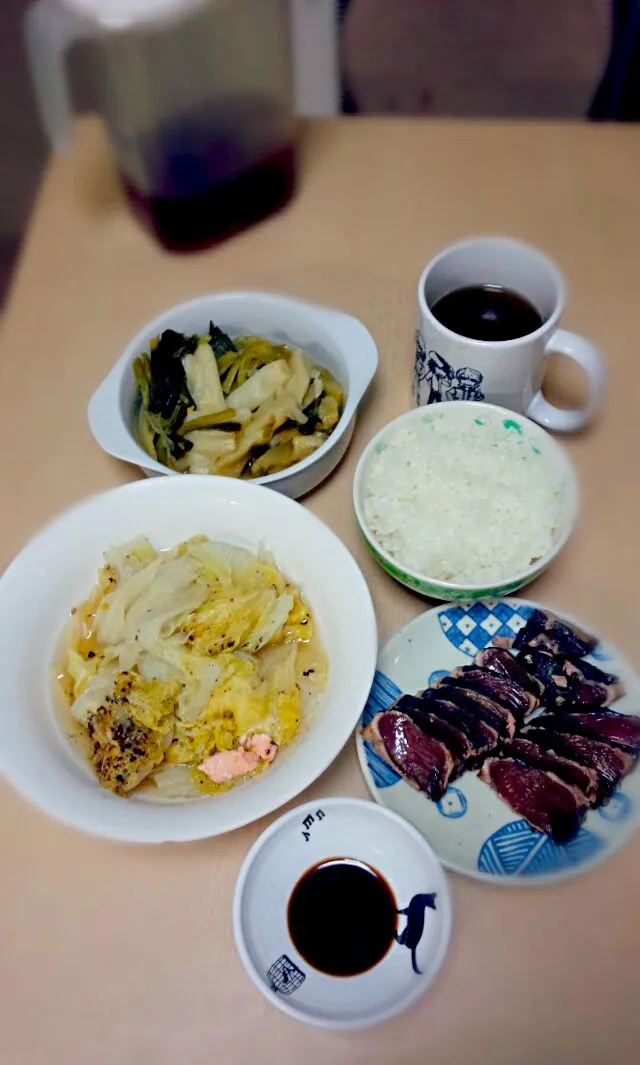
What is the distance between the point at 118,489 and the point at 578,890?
0.61 meters

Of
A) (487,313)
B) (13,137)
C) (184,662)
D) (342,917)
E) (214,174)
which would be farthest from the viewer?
(13,137)

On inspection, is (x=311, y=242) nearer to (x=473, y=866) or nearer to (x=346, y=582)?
(x=346, y=582)

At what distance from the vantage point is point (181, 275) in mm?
1244

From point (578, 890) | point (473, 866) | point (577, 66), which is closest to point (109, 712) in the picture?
point (473, 866)

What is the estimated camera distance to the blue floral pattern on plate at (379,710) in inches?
31.0

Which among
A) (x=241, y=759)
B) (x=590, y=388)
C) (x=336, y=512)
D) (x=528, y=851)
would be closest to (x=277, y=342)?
(x=336, y=512)

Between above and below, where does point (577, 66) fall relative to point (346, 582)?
above

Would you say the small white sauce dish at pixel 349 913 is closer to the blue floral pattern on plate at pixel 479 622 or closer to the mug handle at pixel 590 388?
the blue floral pattern on plate at pixel 479 622

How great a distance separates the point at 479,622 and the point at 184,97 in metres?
0.76

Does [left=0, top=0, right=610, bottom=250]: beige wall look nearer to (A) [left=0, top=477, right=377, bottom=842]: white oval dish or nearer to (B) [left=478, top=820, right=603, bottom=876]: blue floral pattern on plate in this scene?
(A) [left=0, top=477, right=377, bottom=842]: white oval dish

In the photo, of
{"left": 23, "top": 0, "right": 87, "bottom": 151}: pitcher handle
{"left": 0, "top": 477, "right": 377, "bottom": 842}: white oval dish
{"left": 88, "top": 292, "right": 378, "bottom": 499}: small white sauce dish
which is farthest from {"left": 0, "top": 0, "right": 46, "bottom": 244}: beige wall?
{"left": 0, "top": 477, "right": 377, "bottom": 842}: white oval dish

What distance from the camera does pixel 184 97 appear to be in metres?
1.03

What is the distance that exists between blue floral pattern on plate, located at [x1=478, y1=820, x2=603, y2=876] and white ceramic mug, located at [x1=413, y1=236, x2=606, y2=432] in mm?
464

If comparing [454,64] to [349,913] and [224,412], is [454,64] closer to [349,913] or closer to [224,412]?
[224,412]
